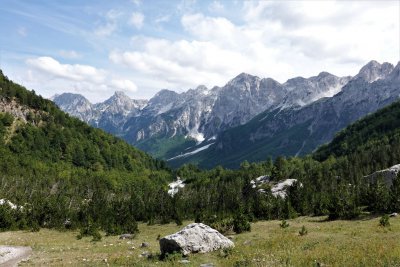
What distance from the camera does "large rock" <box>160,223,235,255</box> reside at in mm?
37219

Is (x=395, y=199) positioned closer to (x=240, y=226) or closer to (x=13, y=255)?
(x=240, y=226)

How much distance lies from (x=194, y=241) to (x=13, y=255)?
2386cm

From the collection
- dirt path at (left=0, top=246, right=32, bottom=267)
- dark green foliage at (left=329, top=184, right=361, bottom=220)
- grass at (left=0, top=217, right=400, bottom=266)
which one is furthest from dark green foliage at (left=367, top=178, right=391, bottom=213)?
dirt path at (left=0, top=246, right=32, bottom=267)

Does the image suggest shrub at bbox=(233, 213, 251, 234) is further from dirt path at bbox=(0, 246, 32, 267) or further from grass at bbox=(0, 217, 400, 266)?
dirt path at bbox=(0, 246, 32, 267)

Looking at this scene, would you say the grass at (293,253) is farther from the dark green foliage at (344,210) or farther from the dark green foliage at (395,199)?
the dark green foliage at (395,199)

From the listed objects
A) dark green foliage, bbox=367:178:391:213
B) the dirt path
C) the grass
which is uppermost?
dark green foliage, bbox=367:178:391:213

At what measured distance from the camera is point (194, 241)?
37.9 m

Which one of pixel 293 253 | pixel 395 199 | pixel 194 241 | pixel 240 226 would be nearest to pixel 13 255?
pixel 194 241

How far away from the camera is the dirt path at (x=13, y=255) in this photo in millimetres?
40344

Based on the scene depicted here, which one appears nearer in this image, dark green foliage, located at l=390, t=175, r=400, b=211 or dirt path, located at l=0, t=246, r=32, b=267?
dirt path, located at l=0, t=246, r=32, b=267

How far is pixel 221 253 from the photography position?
3669 centimetres

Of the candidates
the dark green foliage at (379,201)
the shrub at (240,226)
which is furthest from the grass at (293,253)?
the dark green foliage at (379,201)

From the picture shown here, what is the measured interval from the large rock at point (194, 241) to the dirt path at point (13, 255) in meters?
15.6

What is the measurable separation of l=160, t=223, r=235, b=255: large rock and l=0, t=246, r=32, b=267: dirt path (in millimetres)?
15633
